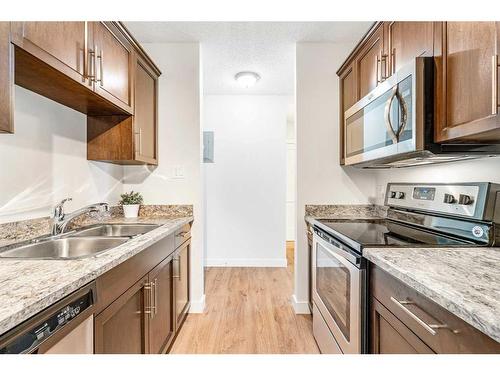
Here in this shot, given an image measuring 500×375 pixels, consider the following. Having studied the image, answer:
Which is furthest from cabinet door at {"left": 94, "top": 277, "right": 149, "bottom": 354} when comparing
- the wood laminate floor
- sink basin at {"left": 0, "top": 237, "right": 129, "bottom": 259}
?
the wood laminate floor

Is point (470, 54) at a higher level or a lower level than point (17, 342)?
higher

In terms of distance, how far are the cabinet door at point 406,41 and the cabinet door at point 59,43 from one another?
1.65 meters

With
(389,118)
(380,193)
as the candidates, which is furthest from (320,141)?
(389,118)

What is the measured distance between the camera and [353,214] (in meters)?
2.40

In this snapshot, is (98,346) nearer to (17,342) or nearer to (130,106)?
(17,342)

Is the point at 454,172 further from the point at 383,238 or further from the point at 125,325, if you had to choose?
the point at 125,325

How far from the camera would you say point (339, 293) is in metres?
1.42

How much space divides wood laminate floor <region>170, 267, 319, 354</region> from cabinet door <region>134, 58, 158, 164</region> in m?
1.42

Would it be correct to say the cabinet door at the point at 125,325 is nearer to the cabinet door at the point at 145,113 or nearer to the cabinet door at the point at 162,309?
the cabinet door at the point at 162,309

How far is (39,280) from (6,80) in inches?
27.2

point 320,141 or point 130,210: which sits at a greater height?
point 320,141

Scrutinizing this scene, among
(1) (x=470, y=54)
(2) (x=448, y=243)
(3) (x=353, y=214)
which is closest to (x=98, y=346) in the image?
(2) (x=448, y=243)

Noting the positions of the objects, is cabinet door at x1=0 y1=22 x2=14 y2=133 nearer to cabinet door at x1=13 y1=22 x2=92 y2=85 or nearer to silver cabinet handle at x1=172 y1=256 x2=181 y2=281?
cabinet door at x1=13 y1=22 x2=92 y2=85
